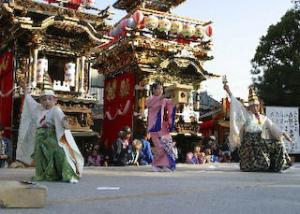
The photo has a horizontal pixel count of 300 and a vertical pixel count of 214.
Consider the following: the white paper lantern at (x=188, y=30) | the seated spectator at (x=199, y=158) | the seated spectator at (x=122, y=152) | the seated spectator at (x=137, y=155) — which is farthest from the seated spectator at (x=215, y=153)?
the white paper lantern at (x=188, y=30)

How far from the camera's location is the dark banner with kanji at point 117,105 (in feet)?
61.6

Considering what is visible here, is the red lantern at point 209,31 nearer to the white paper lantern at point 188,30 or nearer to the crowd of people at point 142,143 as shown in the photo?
the white paper lantern at point 188,30

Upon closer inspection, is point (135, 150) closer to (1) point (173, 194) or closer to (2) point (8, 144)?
(2) point (8, 144)

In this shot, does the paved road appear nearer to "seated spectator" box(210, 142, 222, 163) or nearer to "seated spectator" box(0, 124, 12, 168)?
"seated spectator" box(0, 124, 12, 168)

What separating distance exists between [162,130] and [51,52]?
9.16 metres

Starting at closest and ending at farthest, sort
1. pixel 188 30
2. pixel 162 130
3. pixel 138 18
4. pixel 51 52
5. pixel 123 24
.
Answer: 1. pixel 162 130
2. pixel 51 52
3. pixel 138 18
4. pixel 123 24
5. pixel 188 30

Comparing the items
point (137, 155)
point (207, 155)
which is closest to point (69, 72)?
point (137, 155)

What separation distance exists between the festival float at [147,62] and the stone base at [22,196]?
14348 millimetres

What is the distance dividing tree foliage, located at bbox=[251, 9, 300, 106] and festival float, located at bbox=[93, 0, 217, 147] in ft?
14.0

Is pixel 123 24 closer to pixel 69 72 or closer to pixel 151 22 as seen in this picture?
pixel 151 22

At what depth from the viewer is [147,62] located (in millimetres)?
18531

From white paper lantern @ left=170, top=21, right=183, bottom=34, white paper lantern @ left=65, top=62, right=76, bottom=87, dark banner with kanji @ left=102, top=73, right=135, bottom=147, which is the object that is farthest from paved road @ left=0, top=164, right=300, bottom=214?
white paper lantern @ left=170, top=21, right=183, bottom=34

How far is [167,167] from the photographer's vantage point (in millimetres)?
8664

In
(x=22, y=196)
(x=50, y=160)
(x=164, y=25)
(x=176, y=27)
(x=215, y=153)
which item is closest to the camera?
(x=22, y=196)
